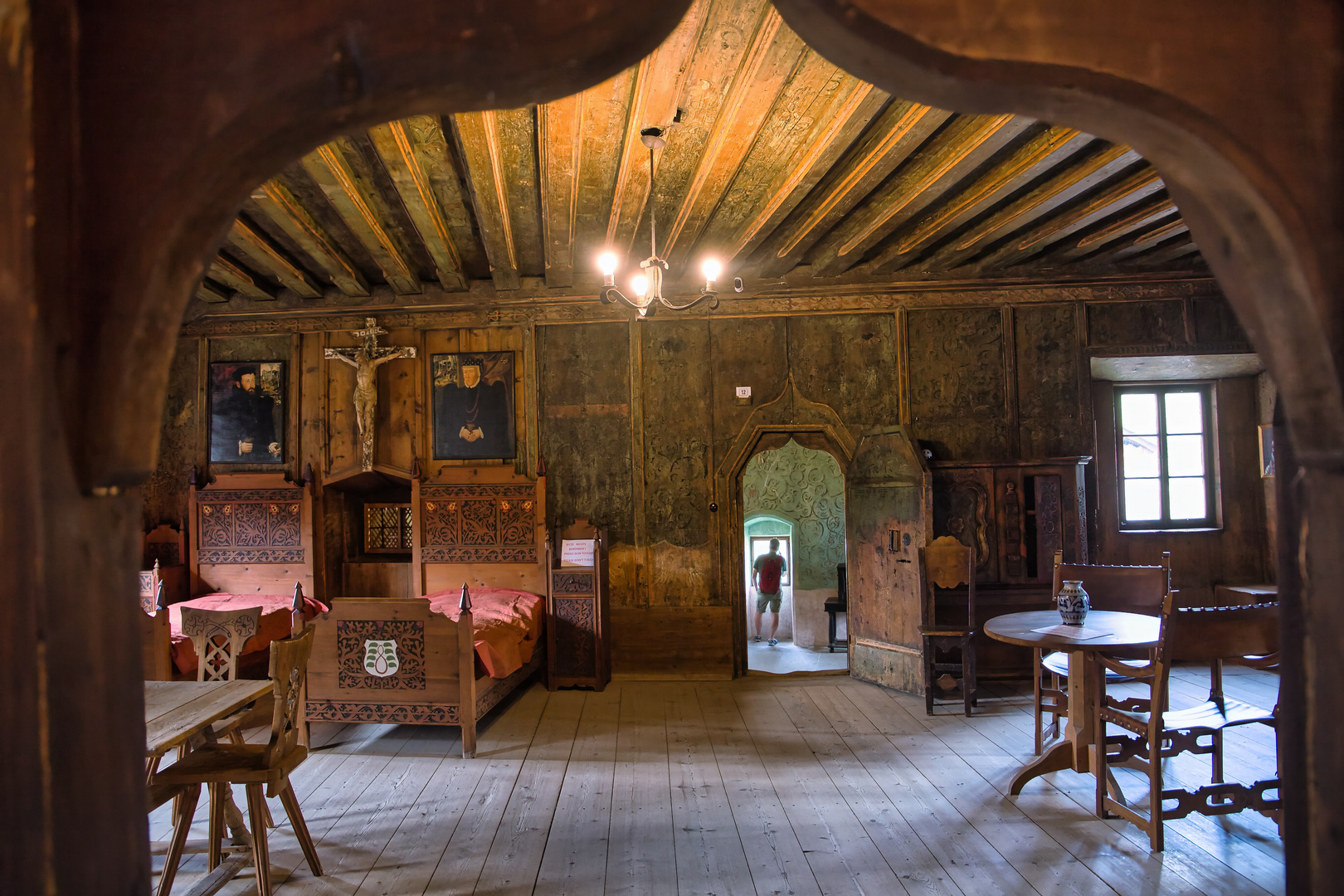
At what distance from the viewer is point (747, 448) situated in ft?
21.4

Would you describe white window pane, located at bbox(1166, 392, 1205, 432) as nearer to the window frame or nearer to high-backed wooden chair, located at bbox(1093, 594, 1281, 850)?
the window frame

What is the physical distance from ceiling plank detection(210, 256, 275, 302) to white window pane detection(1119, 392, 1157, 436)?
772cm

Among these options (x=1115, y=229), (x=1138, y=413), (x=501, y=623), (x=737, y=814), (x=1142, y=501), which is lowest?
(x=737, y=814)

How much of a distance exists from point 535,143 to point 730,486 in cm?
337

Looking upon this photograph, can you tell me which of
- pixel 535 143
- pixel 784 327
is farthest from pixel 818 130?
pixel 784 327

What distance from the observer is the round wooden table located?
3523 millimetres

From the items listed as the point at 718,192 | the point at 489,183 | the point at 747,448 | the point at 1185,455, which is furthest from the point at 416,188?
the point at 1185,455

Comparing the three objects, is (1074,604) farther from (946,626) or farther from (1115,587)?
(946,626)

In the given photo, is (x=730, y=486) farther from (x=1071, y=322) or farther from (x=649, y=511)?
(x=1071, y=322)

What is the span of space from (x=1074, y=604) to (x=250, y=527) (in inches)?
252

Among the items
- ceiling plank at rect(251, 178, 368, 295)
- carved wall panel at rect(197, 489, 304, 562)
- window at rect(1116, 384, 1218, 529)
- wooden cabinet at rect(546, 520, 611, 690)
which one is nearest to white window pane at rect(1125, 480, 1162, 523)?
window at rect(1116, 384, 1218, 529)

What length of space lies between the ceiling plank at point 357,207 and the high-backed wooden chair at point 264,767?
6.79ft

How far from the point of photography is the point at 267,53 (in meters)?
1.17

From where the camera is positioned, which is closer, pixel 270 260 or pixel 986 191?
pixel 986 191
